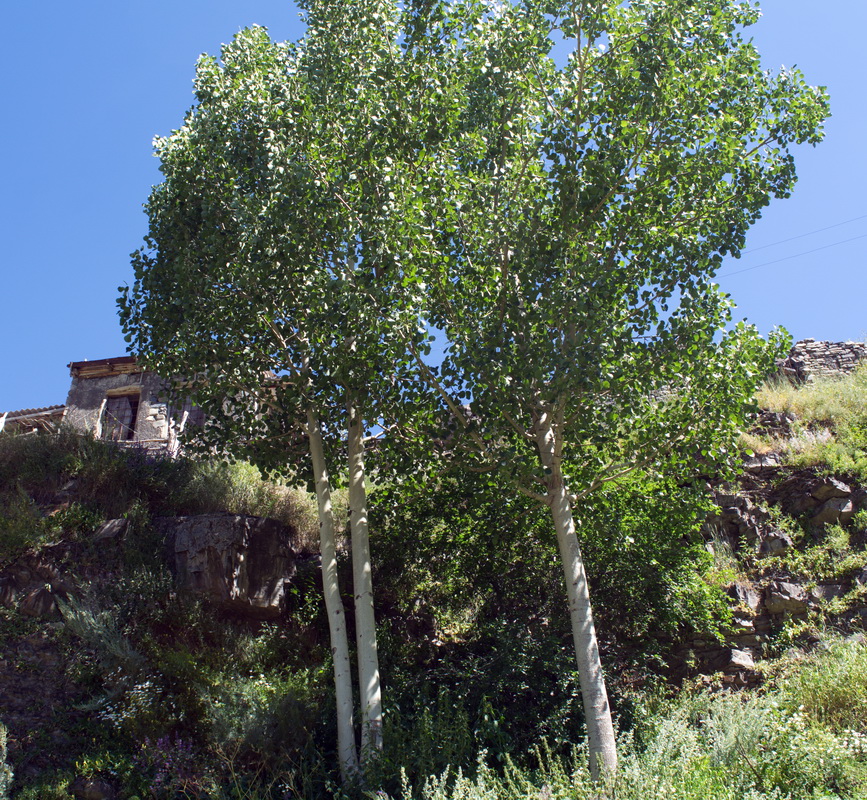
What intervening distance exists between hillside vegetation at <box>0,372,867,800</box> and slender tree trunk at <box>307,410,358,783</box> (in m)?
0.36

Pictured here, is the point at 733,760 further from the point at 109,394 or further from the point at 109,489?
the point at 109,394

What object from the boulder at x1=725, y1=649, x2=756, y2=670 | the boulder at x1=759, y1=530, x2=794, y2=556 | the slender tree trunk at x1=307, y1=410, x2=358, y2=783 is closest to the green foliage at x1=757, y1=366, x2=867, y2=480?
→ the boulder at x1=759, y1=530, x2=794, y2=556

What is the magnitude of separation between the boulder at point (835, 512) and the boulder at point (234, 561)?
8.59 metres

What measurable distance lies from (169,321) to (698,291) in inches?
274

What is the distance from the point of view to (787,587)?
10.9m

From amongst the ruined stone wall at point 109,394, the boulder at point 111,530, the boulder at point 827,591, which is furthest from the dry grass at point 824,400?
the ruined stone wall at point 109,394

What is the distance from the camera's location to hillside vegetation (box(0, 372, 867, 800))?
305 inches

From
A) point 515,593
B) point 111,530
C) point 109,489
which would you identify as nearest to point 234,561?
point 111,530

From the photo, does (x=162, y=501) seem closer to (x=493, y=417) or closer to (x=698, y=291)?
(x=493, y=417)

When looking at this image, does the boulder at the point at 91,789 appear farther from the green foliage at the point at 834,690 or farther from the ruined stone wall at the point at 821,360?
the ruined stone wall at the point at 821,360

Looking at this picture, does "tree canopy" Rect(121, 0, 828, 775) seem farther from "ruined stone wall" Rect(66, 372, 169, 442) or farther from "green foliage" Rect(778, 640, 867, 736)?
"ruined stone wall" Rect(66, 372, 169, 442)

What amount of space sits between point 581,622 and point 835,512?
6.15m

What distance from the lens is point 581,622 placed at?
8141 mm

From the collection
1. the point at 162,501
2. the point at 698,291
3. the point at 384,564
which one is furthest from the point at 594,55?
the point at 162,501
